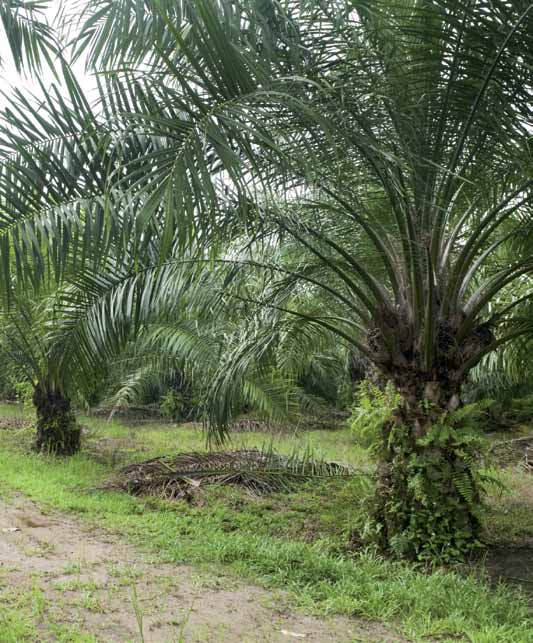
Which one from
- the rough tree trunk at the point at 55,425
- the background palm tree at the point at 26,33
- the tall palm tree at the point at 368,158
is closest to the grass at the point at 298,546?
the rough tree trunk at the point at 55,425

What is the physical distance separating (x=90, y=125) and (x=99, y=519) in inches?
143

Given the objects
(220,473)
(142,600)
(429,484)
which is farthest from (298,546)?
(220,473)

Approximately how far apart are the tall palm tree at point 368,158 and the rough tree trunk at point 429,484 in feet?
0.04

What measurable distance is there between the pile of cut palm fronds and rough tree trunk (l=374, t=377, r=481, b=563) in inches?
78.4

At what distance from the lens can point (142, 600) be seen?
151 inches

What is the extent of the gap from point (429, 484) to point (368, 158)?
240cm

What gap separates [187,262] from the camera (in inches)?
221

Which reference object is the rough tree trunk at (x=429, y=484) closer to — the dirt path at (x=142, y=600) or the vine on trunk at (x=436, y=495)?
the vine on trunk at (x=436, y=495)

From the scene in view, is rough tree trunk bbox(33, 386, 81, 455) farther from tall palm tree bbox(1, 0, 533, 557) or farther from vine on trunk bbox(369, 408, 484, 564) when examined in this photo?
vine on trunk bbox(369, 408, 484, 564)

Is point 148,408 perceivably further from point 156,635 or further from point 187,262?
point 156,635

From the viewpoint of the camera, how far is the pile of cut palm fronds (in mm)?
7234

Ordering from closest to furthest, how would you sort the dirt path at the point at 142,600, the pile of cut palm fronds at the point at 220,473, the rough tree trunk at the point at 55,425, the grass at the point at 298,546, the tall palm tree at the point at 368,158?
the tall palm tree at the point at 368,158 → the dirt path at the point at 142,600 → the grass at the point at 298,546 → the pile of cut palm fronds at the point at 220,473 → the rough tree trunk at the point at 55,425

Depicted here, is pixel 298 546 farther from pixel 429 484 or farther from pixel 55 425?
pixel 55 425

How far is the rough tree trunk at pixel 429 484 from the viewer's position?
495 centimetres
